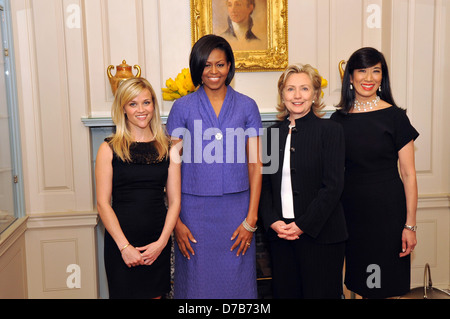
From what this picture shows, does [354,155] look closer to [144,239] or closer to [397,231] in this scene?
[397,231]

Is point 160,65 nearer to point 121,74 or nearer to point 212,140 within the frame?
point 121,74

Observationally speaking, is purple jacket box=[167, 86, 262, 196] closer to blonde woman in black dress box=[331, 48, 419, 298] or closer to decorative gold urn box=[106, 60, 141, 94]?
blonde woman in black dress box=[331, 48, 419, 298]

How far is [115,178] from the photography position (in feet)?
7.18

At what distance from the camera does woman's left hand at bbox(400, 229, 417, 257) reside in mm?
2447

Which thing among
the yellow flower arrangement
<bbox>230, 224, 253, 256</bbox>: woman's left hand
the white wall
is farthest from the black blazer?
the white wall

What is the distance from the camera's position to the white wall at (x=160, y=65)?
3295 millimetres

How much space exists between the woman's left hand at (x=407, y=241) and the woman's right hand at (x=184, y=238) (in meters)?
1.13

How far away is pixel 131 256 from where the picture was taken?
2.16 m

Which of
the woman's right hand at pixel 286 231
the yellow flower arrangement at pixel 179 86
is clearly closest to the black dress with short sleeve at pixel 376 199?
the woman's right hand at pixel 286 231

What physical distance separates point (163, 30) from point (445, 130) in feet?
7.83

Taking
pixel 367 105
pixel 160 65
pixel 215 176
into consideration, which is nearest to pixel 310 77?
pixel 367 105

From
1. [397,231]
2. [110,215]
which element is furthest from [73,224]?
[397,231]

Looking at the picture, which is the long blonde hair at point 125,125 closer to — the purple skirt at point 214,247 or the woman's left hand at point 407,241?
the purple skirt at point 214,247

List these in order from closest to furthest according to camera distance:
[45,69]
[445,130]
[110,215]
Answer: [110,215], [45,69], [445,130]
